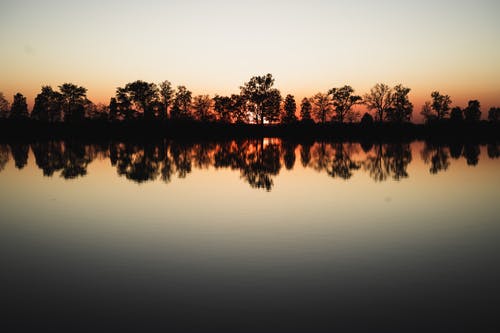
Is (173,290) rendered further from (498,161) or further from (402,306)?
(498,161)

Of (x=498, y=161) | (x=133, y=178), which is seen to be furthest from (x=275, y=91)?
(x=133, y=178)

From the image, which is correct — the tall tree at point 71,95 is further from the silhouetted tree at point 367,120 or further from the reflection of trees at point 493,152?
the reflection of trees at point 493,152

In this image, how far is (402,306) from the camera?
10.5 m

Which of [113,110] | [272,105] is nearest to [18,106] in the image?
[113,110]

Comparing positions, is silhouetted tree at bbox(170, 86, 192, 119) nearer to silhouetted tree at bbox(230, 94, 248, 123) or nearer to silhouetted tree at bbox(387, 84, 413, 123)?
silhouetted tree at bbox(230, 94, 248, 123)

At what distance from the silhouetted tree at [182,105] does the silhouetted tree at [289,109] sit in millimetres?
39778

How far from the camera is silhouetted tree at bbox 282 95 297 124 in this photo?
17275cm

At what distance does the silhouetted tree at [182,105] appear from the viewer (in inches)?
6727

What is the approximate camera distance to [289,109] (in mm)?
173000

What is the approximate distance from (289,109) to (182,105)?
45542mm

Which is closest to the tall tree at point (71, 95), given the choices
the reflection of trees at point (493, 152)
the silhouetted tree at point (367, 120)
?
the silhouetted tree at point (367, 120)

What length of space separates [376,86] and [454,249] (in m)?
152

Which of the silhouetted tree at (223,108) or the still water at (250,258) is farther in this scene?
the silhouetted tree at (223,108)

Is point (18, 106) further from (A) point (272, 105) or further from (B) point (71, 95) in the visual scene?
(A) point (272, 105)
